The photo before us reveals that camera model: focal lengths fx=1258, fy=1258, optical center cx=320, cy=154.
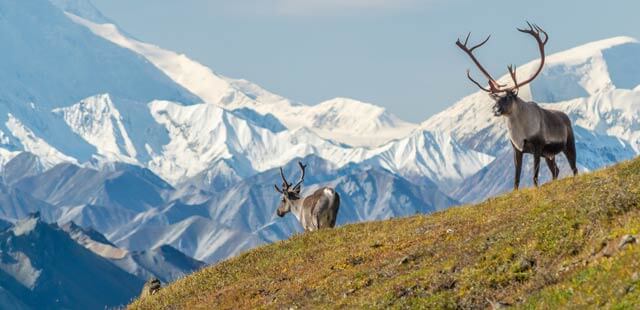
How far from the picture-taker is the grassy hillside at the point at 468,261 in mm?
24234

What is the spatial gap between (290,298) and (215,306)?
316 cm

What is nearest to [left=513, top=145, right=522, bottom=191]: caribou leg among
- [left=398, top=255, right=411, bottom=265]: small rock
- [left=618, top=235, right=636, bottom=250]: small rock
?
[left=398, top=255, right=411, bottom=265]: small rock

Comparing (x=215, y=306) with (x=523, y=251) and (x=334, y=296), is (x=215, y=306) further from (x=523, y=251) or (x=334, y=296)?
(x=523, y=251)

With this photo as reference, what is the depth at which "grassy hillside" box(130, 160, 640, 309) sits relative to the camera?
2423 cm

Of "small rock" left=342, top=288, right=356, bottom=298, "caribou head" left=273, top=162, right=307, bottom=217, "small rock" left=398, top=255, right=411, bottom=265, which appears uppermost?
"small rock" left=398, top=255, right=411, bottom=265

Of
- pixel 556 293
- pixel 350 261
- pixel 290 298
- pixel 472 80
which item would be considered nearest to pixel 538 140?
pixel 472 80

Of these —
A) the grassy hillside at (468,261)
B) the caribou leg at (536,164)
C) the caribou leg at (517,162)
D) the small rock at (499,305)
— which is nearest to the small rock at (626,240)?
the grassy hillside at (468,261)

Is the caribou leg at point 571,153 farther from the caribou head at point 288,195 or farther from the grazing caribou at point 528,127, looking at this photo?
the caribou head at point 288,195

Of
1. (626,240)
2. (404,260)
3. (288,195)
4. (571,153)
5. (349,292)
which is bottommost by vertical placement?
(288,195)

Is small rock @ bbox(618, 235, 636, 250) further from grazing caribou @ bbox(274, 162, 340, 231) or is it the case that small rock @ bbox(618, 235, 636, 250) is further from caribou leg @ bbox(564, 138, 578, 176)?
grazing caribou @ bbox(274, 162, 340, 231)

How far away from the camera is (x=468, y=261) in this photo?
29.0 m

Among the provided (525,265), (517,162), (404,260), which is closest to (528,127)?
(517,162)

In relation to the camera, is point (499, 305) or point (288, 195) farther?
point (288, 195)

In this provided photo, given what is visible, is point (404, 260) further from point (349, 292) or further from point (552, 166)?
point (552, 166)
